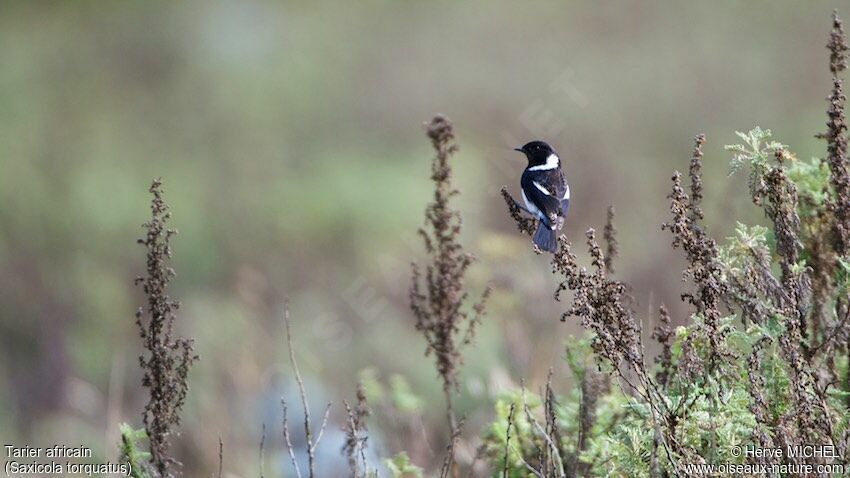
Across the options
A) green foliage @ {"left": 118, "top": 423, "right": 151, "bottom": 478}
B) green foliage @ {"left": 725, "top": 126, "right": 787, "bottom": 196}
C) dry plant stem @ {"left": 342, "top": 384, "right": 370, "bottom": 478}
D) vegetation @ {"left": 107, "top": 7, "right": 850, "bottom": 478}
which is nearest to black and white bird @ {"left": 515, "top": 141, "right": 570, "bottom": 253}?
vegetation @ {"left": 107, "top": 7, "right": 850, "bottom": 478}

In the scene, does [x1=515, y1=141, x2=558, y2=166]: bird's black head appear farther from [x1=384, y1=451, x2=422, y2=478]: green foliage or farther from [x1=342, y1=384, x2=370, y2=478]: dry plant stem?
[x1=384, y1=451, x2=422, y2=478]: green foliage

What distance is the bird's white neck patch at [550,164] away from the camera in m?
6.19

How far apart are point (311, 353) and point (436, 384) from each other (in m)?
1.32

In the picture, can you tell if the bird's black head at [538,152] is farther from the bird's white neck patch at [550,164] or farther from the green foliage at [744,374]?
the green foliage at [744,374]

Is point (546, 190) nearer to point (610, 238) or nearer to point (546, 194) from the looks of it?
point (546, 194)

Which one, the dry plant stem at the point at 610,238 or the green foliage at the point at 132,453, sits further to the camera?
the dry plant stem at the point at 610,238

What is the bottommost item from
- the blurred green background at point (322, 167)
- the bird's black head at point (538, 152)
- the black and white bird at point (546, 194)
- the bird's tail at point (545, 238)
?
the bird's tail at point (545, 238)

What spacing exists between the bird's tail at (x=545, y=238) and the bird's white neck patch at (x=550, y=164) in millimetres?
956

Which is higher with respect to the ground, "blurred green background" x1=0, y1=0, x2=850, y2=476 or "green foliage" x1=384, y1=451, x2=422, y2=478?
"blurred green background" x1=0, y1=0, x2=850, y2=476

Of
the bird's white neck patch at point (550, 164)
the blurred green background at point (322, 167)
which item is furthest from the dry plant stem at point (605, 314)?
the bird's white neck patch at point (550, 164)

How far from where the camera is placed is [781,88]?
44.7 feet

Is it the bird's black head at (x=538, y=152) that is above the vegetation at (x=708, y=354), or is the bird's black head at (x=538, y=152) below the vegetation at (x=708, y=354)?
above

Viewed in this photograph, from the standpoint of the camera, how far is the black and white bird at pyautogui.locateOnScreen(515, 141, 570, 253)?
207 inches

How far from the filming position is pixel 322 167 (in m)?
12.9
